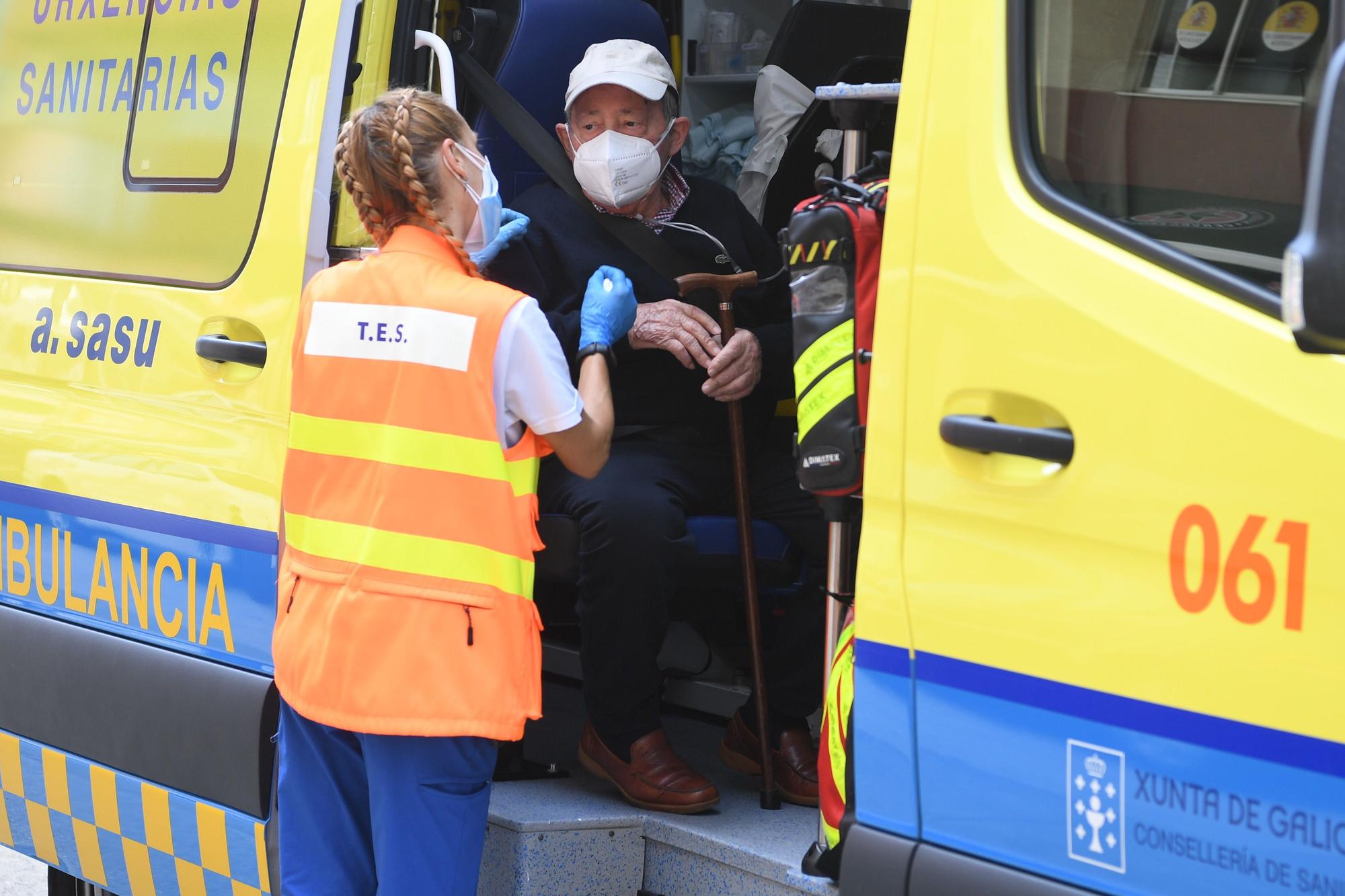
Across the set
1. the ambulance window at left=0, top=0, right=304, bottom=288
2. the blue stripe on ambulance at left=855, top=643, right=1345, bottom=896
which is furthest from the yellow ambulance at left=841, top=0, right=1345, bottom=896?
the ambulance window at left=0, top=0, right=304, bottom=288

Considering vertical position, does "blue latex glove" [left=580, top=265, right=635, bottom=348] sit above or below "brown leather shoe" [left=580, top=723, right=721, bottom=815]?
above

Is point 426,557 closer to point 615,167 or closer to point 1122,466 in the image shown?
point 1122,466

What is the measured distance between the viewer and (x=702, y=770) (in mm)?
2994

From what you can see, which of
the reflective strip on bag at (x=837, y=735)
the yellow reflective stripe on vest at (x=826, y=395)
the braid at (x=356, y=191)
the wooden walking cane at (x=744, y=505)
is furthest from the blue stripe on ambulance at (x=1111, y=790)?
the wooden walking cane at (x=744, y=505)

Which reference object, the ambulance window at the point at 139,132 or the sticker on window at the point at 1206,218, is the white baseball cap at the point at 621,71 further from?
the sticker on window at the point at 1206,218

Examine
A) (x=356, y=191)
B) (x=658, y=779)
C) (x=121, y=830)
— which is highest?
(x=356, y=191)

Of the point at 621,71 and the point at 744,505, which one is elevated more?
the point at 621,71

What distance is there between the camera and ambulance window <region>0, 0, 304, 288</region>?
2574mm

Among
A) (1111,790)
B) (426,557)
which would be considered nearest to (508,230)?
(426,557)

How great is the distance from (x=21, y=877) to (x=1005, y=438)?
3665 millimetres

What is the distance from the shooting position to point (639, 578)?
107 inches

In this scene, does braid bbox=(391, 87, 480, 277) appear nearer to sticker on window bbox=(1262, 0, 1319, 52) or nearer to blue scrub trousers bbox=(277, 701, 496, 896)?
blue scrub trousers bbox=(277, 701, 496, 896)

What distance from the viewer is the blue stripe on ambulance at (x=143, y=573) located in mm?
2475

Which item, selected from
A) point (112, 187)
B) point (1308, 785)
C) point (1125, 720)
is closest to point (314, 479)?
point (112, 187)
